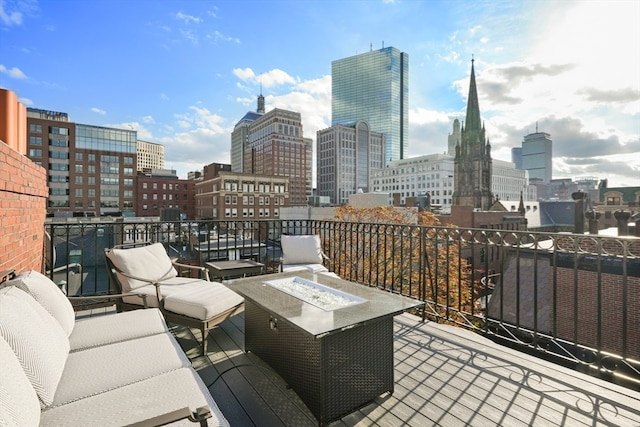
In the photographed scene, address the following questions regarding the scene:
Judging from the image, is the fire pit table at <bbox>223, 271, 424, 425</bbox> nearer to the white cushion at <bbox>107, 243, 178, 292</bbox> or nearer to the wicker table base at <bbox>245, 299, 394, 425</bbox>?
the wicker table base at <bbox>245, 299, 394, 425</bbox>

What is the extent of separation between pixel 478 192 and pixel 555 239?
53.2 meters

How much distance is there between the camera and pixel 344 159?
99812mm

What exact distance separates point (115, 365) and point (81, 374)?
159 mm

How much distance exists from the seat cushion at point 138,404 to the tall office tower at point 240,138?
107 m

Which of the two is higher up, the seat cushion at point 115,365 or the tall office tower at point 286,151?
the tall office tower at point 286,151

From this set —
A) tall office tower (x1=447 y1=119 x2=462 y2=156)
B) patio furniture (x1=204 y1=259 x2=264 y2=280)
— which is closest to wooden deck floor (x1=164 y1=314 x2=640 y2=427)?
patio furniture (x1=204 y1=259 x2=264 y2=280)

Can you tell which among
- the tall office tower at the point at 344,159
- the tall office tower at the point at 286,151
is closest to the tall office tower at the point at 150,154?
the tall office tower at the point at 286,151

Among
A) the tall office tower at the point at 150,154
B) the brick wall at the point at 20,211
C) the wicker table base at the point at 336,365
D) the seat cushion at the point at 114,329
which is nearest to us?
the wicker table base at the point at 336,365

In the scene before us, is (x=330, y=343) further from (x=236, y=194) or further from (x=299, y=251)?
(x=236, y=194)

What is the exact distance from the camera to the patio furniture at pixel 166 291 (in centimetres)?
290

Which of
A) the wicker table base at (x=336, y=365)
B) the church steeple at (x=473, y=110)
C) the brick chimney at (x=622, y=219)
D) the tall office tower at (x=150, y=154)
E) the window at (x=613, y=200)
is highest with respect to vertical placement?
the tall office tower at (x=150, y=154)

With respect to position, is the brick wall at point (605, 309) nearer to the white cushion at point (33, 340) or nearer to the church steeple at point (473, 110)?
the white cushion at point (33, 340)

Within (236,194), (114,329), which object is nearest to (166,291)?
(114,329)

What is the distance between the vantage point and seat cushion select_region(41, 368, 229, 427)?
4.23 ft
